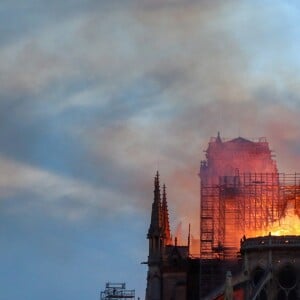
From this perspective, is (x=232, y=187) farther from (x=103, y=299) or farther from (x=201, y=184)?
(x=103, y=299)

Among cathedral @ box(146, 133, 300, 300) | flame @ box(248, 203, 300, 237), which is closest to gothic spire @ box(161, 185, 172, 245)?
cathedral @ box(146, 133, 300, 300)

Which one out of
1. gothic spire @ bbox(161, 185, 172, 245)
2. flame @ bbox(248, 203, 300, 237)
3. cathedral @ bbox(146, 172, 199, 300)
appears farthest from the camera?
gothic spire @ bbox(161, 185, 172, 245)

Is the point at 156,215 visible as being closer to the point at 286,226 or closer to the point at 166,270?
the point at 166,270

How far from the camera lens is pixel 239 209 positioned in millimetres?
119250

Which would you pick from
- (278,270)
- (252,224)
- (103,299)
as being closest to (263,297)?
(278,270)

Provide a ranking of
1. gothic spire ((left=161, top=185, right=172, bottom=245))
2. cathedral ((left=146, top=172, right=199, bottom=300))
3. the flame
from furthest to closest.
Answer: gothic spire ((left=161, top=185, right=172, bottom=245)) → cathedral ((left=146, top=172, right=199, bottom=300)) → the flame

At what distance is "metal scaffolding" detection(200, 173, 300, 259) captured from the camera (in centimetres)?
11938

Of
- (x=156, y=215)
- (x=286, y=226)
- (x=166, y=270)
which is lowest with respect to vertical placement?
(x=166, y=270)

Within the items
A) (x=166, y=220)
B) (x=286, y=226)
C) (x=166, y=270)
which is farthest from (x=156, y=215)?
(x=286, y=226)

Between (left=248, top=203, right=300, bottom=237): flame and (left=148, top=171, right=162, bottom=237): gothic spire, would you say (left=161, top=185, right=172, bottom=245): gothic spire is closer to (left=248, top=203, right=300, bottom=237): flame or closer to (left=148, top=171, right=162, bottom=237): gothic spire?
(left=148, top=171, right=162, bottom=237): gothic spire

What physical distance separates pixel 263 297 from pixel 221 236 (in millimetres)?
14536

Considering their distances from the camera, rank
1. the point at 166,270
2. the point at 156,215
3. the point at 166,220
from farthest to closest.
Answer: the point at 166,220
the point at 156,215
the point at 166,270

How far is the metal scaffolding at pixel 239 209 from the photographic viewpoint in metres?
119

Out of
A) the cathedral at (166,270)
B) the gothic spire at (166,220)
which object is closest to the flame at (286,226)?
the cathedral at (166,270)
